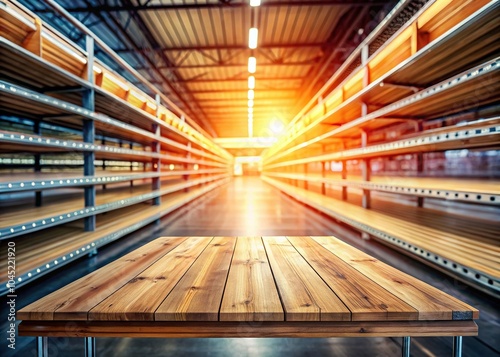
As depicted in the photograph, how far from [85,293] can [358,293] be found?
95 cm

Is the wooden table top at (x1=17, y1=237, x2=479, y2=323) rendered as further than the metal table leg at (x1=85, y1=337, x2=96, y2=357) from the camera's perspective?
No

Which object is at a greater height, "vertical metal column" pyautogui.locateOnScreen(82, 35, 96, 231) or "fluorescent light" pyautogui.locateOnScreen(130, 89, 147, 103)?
"fluorescent light" pyautogui.locateOnScreen(130, 89, 147, 103)

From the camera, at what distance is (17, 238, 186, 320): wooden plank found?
729mm

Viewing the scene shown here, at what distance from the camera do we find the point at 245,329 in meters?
0.75

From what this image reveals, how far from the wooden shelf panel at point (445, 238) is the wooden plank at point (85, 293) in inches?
71.8

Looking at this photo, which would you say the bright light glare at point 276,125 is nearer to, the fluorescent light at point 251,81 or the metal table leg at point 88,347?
the fluorescent light at point 251,81

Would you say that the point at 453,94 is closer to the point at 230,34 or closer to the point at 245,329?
the point at 245,329

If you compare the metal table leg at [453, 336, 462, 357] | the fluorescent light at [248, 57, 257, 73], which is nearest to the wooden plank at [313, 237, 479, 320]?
the metal table leg at [453, 336, 462, 357]

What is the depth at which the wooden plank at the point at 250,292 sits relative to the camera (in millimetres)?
722

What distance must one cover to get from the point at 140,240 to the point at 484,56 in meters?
4.09

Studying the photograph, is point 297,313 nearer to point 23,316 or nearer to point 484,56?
point 23,316

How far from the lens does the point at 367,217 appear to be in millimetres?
2881

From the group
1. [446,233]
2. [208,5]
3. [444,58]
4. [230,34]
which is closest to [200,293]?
[446,233]

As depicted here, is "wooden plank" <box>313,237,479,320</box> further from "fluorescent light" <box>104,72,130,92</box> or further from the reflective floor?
"fluorescent light" <box>104,72,130,92</box>
